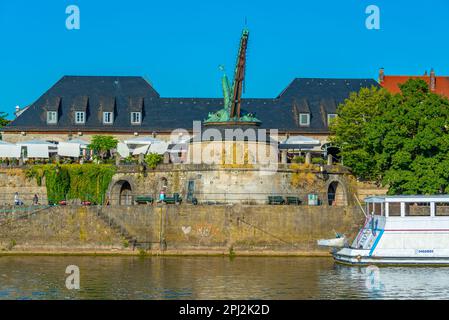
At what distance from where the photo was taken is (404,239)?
199 ft

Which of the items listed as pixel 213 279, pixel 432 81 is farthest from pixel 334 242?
pixel 432 81

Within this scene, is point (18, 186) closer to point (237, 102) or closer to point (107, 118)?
point (107, 118)

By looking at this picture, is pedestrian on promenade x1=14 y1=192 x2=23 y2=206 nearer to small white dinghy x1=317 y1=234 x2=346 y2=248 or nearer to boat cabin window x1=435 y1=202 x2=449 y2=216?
small white dinghy x1=317 y1=234 x2=346 y2=248

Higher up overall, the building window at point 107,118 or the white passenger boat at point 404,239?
the building window at point 107,118

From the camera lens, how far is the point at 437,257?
60.1 metres

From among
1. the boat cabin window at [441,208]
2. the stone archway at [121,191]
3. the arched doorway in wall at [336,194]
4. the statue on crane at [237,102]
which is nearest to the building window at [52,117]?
the stone archway at [121,191]

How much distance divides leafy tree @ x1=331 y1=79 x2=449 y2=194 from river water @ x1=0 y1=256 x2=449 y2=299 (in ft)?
30.3

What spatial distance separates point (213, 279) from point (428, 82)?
55.0 m

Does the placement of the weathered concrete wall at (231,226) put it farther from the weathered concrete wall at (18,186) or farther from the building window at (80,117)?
the building window at (80,117)

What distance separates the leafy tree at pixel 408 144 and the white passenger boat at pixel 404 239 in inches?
324

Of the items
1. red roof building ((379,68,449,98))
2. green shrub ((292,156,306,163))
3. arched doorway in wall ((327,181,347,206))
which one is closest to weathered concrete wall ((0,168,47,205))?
green shrub ((292,156,306,163))

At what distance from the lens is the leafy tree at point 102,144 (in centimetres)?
8269

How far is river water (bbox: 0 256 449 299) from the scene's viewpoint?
47188 millimetres

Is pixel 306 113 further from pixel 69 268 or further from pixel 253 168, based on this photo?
pixel 69 268
